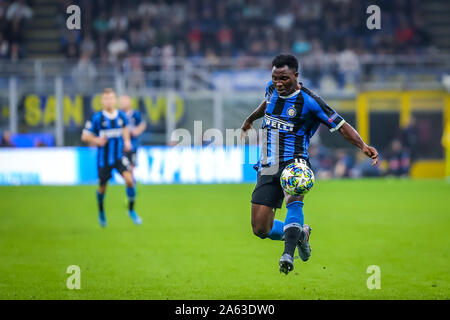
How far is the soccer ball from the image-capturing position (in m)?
6.76

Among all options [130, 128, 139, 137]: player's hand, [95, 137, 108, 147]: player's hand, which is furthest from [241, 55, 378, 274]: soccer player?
[130, 128, 139, 137]: player's hand

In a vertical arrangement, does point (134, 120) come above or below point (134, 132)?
above

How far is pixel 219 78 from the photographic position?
2323 cm

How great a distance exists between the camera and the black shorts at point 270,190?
709 cm

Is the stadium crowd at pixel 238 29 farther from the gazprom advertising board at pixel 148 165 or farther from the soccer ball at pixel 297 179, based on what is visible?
the soccer ball at pixel 297 179

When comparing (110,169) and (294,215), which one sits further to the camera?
(110,169)

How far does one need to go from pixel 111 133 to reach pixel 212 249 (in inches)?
143

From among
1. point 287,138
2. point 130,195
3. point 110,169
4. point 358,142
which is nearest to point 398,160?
point 130,195

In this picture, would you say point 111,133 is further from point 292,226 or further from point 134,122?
point 292,226

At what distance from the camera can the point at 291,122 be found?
7004 mm

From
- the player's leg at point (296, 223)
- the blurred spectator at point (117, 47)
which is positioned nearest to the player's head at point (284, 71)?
the player's leg at point (296, 223)

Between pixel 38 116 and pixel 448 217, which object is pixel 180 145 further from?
pixel 448 217

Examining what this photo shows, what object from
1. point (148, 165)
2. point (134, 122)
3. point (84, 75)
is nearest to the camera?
point (134, 122)

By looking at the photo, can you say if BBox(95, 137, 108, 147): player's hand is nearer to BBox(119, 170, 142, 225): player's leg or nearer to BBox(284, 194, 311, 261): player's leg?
BBox(119, 170, 142, 225): player's leg
